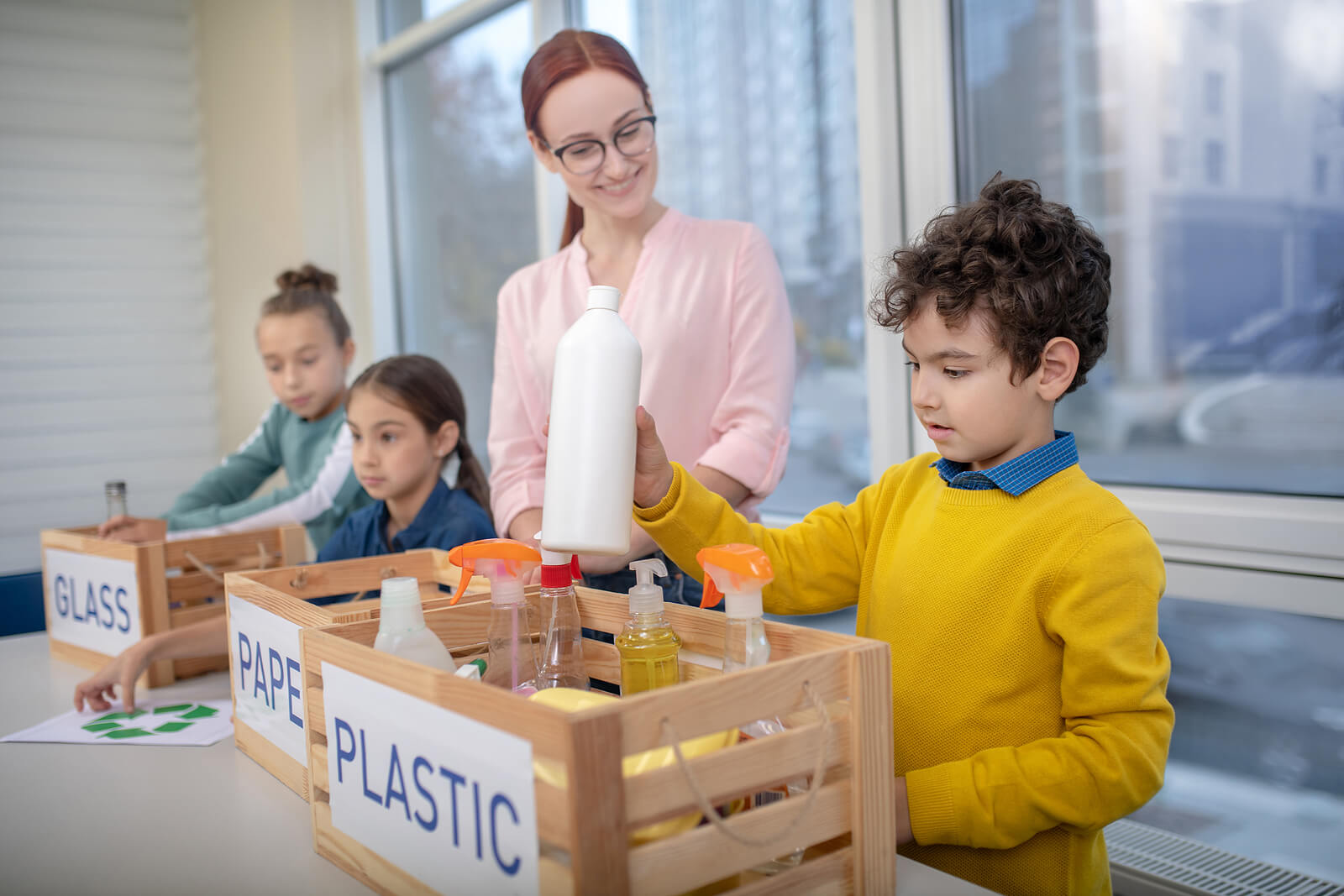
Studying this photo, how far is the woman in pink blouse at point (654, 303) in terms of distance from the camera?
1.29 meters

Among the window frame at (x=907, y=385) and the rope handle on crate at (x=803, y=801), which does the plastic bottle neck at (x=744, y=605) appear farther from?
the window frame at (x=907, y=385)

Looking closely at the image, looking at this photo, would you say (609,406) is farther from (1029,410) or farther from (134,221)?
(134,221)

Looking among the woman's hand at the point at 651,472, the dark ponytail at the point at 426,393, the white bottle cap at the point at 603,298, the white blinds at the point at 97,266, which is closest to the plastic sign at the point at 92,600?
the dark ponytail at the point at 426,393

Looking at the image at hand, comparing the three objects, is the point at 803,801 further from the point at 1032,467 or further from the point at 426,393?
the point at 426,393

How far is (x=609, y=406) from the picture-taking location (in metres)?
0.78

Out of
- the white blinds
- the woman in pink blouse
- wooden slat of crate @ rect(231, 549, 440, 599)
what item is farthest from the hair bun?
the white blinds

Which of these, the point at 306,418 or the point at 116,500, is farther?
the point at 306,418

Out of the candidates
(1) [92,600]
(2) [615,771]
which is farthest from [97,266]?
(2) [615,771]

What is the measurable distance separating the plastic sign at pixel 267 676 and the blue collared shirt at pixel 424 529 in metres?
0.42

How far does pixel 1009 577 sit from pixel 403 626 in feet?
1.71

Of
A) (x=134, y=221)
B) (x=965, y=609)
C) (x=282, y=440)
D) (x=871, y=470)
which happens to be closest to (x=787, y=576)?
(x=965, y=609)

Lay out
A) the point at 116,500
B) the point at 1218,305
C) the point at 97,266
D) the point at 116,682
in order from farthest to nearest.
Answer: the point at 97,266
the point at 116,500
the point at 1218,305
the point at 116,682

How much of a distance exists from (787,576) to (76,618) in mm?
1233

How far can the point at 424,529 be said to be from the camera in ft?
5.23
